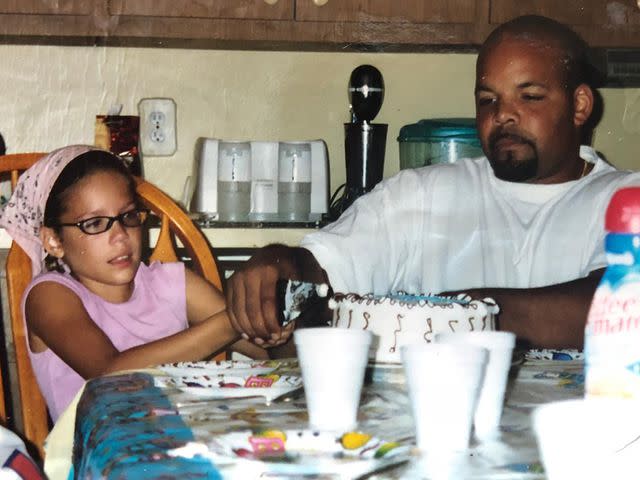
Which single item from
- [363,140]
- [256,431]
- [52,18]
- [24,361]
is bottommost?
[24,361]

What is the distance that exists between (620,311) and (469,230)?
3.41 ft

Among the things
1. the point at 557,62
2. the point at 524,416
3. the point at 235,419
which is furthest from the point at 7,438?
the point at 557,62

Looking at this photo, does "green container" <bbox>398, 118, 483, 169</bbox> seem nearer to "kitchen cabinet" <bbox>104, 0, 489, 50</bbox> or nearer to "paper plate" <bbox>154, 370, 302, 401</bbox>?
"kitchen cabinet" <bbox>104, 0, 489, 50</bbox>

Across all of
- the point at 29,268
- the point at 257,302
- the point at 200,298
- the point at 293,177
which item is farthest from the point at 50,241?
the point at 293,177

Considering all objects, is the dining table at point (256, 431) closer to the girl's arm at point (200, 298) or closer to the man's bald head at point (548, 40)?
the girl's arm at point (200, 298)

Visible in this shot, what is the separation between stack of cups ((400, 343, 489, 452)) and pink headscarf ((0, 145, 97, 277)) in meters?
0.97

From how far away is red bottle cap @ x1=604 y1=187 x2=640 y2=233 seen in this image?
588mm

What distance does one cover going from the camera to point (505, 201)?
1.65 m

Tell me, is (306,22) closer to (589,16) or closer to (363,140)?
(363,140)

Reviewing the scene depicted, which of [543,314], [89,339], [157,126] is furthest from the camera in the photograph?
[157,126]

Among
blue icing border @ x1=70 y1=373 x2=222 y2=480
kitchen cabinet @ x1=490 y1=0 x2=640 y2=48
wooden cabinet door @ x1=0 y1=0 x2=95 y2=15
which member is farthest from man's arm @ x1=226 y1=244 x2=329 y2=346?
kitchen cabinet @ x1=490 y1=0 x2=640 y2=48

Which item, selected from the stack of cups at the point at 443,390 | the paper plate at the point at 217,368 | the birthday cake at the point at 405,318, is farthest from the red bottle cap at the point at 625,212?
the paper plate at the point at 217,368

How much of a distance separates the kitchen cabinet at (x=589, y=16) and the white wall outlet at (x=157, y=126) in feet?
2.61

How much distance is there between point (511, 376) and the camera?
3.08 feet
